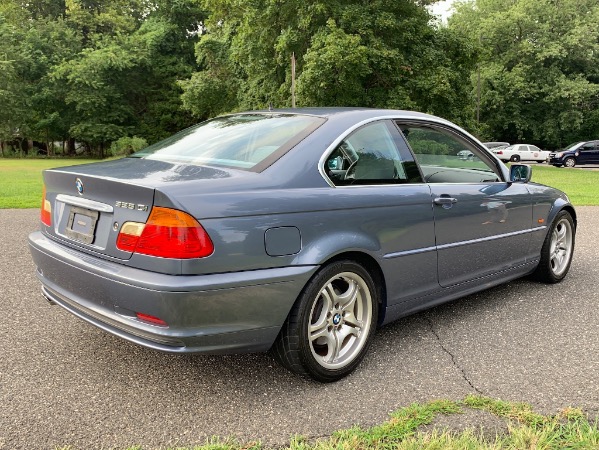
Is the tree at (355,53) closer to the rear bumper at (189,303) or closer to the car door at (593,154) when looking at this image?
the car door at (593,154)

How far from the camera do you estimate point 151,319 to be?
2.42m

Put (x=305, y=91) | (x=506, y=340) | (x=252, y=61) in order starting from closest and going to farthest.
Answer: (x=506, y=340) → (x=305, y=91) → (x=252, y=61)

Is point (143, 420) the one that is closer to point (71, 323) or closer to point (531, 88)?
point (71, 323)

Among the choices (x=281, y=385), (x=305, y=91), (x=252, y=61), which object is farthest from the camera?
(x=252, y=61)

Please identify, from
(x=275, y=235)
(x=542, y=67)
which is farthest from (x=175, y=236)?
(x=542, y=67)

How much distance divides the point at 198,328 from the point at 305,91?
68.5ft

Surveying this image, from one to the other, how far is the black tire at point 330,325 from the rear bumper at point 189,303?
0.29 feet

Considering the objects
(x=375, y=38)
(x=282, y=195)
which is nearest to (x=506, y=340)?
(x=282, y=195)

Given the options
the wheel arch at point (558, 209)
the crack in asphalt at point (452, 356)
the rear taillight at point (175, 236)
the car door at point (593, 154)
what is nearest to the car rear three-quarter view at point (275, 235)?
the rear taillight at point (175, 236)

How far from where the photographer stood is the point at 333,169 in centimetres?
296

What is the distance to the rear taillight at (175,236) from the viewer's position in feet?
7.76

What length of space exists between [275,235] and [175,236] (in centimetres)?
48

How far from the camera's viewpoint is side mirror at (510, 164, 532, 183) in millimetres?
4203

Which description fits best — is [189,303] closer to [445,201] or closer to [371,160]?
[371,160]
